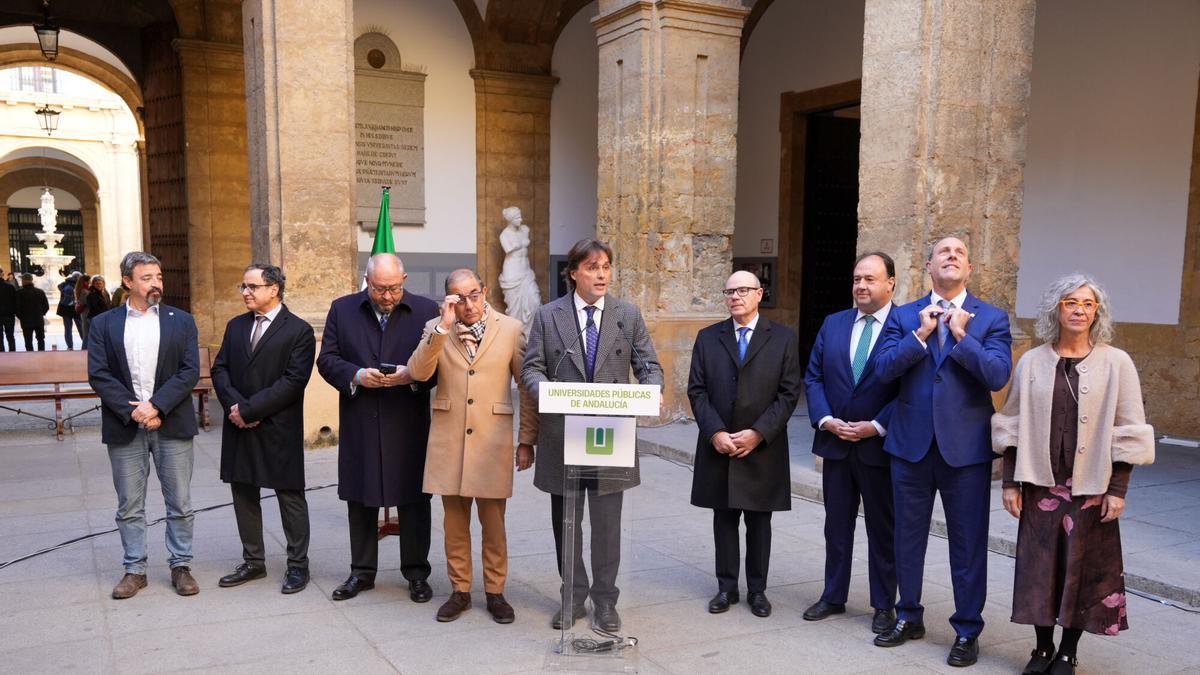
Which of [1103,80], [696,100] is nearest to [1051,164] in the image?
[1103,80]

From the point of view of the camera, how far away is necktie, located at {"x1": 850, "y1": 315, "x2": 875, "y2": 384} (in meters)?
4.24

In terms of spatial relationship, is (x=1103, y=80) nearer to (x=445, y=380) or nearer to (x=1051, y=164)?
(x=1051, y=164)

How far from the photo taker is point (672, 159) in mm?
8766

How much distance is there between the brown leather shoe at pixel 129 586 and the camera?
4.44m

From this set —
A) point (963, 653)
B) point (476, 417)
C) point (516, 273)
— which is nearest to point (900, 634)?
point (963, 653)

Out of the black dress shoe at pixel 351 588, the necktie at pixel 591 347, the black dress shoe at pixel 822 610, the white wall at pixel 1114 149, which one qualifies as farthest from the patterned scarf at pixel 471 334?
the white wall at pixel 1114 149

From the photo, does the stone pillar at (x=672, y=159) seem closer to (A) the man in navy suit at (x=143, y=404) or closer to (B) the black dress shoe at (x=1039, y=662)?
(A) the man in navy suit at (x=143, y=404)

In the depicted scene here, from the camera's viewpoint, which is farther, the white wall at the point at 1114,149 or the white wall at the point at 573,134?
the white wall at the point at 573,134

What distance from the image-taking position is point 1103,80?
909 centimetres

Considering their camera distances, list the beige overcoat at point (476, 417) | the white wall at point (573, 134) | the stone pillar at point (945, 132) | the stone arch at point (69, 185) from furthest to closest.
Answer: the stone arch at point (69, 185)
the white wall at point (573, 134)
the stone pillar at point (945, 132)
the beige overcoat at point (476, 417)

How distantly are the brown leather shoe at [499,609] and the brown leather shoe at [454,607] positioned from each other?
0.11 metres

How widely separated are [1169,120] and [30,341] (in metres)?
18.3

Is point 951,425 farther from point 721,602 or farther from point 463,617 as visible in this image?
point 463,617

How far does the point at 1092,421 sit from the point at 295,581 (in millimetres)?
3630
